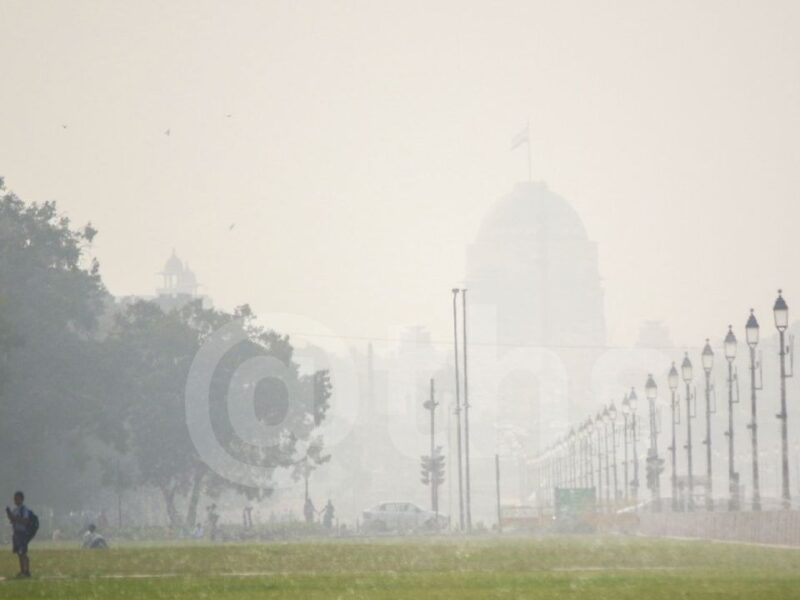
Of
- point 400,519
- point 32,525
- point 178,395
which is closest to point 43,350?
point 178,395

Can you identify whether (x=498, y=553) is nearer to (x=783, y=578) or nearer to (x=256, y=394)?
(x=783, y=578)

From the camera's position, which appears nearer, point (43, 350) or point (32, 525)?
point (32, 525)

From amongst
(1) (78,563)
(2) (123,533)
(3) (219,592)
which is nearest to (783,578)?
(3) (219,592)

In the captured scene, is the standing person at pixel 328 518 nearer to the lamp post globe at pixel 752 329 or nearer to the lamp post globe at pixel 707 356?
the lamp post globe at pixel 707 356

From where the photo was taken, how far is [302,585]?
3431 cm

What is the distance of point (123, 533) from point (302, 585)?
6734cm

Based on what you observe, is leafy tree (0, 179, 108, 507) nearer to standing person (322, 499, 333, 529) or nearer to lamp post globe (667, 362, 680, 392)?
standing person (322, 499, 333, 529)

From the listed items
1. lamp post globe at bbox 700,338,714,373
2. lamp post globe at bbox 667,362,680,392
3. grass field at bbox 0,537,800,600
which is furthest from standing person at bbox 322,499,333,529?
grass field at bbox 0,537,800,600

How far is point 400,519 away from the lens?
118m

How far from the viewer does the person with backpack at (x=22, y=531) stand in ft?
138

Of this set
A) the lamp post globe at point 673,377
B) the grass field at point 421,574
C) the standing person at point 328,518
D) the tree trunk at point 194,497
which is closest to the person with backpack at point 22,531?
the grass field at point 421,574

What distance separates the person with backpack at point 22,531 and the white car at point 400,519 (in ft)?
227

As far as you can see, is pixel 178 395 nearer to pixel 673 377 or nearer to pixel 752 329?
pixel 673 377

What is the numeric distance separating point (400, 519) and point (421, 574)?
7899cm
